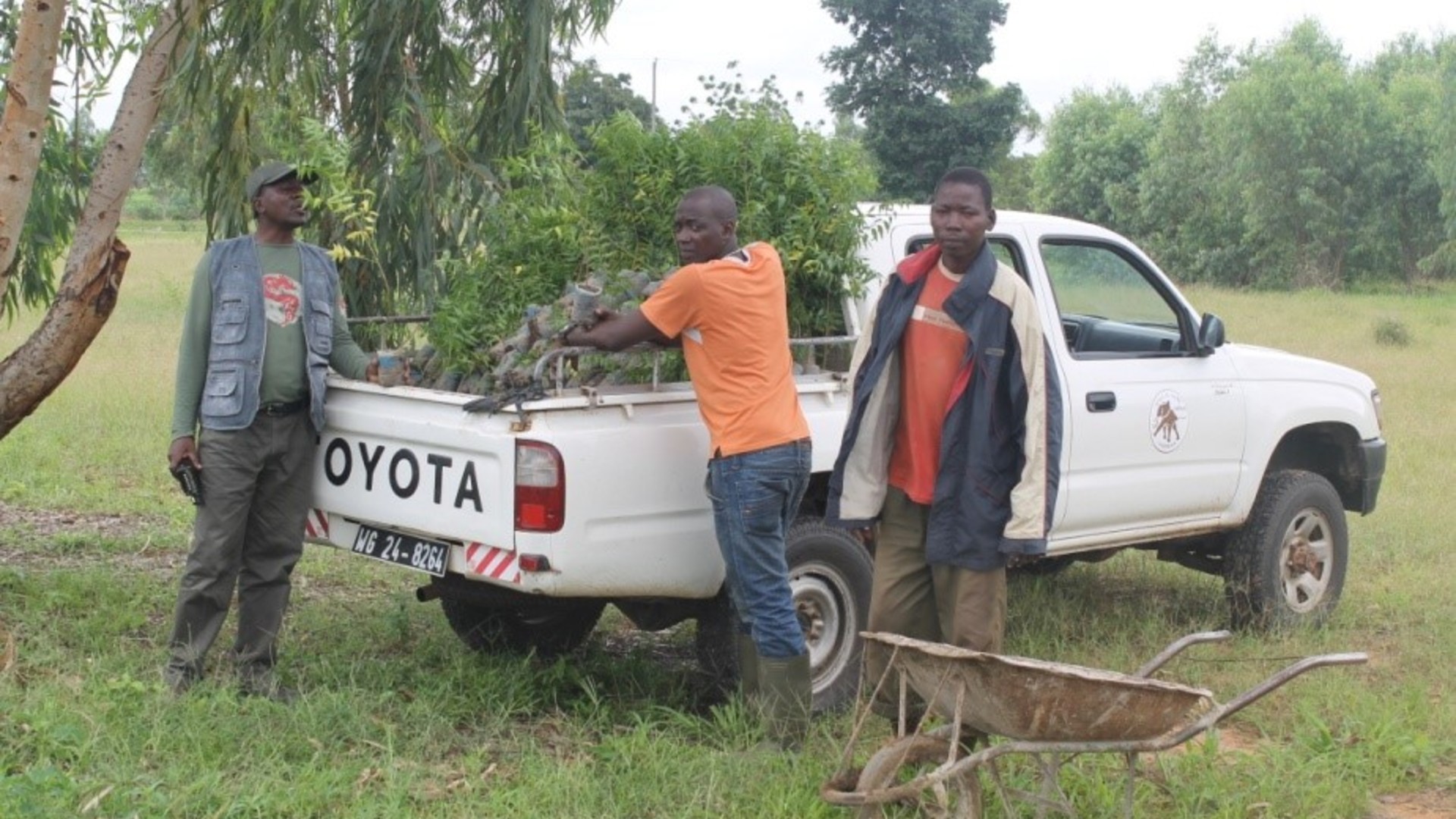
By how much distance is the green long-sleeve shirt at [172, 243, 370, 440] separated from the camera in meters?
5.41

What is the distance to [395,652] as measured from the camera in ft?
21.3

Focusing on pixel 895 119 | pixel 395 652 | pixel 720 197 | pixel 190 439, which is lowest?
pixel 395 652

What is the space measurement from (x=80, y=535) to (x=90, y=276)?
2.54 metres

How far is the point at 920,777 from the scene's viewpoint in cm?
411

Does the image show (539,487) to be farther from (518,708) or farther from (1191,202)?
(1191,202)

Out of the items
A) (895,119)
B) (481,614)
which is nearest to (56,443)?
(481,614)

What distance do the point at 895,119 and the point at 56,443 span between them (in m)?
35.9

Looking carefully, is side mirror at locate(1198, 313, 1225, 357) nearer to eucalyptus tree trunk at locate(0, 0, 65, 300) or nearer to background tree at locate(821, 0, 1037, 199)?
eucalyptus tree trunk at locate(0, 0, 65, 300)

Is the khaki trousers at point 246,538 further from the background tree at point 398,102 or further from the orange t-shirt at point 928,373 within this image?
the orange t-shirt at point 928,373

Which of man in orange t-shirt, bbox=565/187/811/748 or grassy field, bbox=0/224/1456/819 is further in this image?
man in orange t-shirt, bbox=565/187/811/748

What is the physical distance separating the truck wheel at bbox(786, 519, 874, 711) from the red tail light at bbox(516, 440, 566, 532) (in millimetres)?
1003

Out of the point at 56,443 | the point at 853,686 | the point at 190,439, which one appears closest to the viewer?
the point at 190,439

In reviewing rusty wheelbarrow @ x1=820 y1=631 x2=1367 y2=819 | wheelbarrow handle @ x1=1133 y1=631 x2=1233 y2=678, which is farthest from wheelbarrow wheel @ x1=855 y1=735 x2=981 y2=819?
wheelbarrow handle @ x1=1133 y1=631 x2=1233 y2=678

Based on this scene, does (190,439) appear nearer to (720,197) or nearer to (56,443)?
(720,197)
